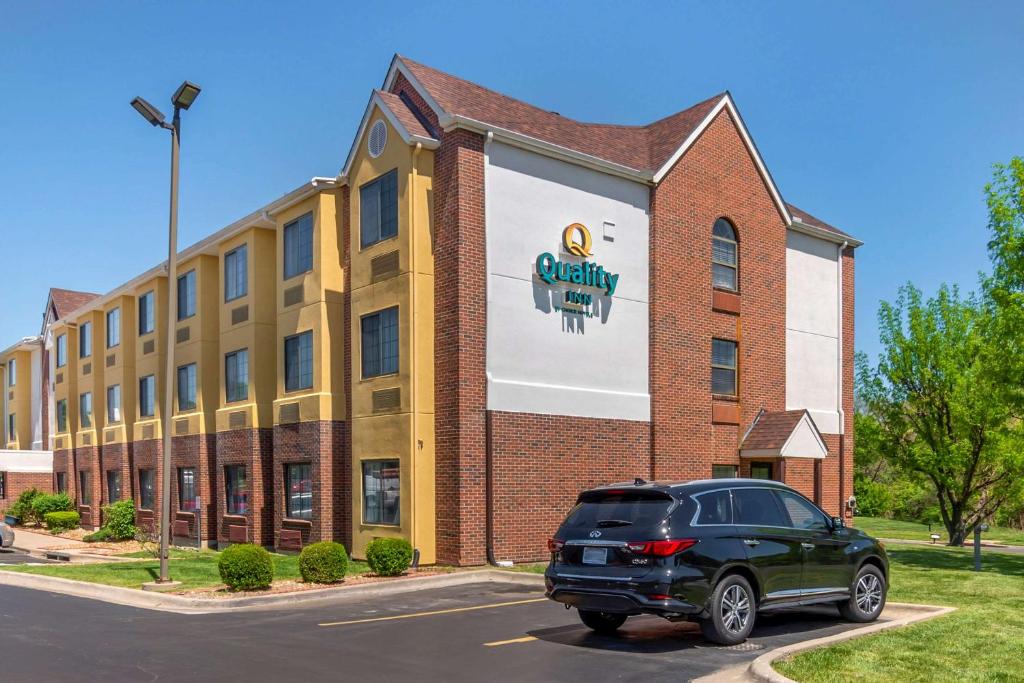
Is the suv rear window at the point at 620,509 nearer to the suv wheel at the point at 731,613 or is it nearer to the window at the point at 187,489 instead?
the suv wheel at the point at 731,613

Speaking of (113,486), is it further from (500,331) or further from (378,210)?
(500,331)

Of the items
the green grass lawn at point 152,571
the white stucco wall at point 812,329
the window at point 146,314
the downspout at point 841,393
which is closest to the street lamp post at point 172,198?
the green grass lawn at point 152,571

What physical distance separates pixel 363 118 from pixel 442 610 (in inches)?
494

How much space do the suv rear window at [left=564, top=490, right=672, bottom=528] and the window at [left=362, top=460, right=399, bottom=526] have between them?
10.2 m

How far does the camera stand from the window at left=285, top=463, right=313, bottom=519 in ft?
77.8

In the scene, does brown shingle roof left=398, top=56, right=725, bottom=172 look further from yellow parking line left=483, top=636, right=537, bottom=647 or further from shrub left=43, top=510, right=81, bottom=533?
shrub left=43, top=510, right=81, bottom=533

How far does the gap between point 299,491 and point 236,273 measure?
7.53 m

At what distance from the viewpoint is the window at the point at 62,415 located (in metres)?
43.2

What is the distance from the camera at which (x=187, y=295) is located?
3170 centimetres

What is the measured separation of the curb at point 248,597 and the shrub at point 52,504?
22717 millimetres

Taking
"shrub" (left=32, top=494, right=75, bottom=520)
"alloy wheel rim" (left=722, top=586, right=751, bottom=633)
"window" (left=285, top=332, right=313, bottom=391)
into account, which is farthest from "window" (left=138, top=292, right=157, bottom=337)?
"alloy wheel rim" (left=722, top=586, right=751, bottom=633)

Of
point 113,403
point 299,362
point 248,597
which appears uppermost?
point 299,362

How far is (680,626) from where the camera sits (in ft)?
37.8

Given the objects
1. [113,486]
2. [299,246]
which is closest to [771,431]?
[299,246]
